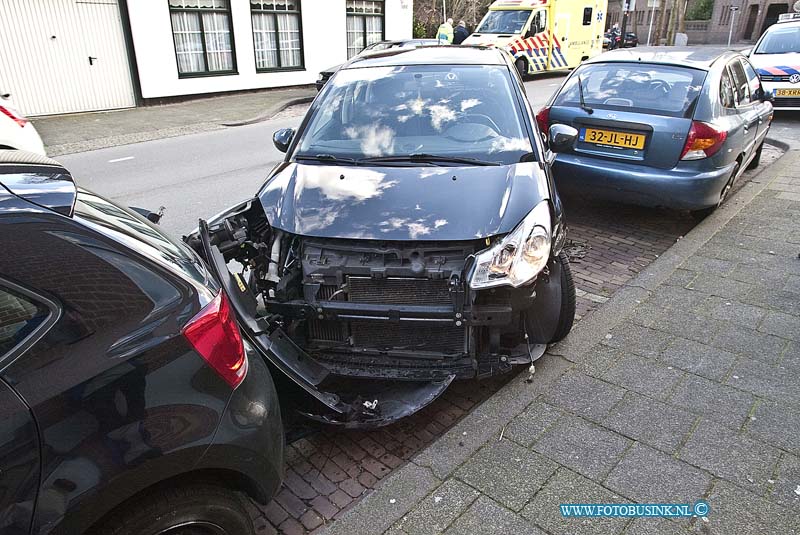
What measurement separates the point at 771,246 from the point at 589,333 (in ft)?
9.23

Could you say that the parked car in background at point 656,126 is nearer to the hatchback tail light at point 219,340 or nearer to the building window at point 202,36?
the hatchback tail light at point 219,340

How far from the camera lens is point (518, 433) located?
3.05 metres

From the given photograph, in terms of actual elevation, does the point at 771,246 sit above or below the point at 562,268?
below

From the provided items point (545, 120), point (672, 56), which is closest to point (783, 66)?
point (672, 56)

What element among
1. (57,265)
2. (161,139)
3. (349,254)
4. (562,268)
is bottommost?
(161,139)

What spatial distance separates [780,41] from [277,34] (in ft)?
44.1

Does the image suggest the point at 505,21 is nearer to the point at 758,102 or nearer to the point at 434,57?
the point at 758,102

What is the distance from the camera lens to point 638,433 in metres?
3.01

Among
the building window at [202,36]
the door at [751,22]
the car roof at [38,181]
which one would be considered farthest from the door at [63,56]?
the door at [751,22]

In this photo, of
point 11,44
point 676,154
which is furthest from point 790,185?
point 11,44

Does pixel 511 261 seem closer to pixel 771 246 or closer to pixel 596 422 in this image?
pixel 596 422

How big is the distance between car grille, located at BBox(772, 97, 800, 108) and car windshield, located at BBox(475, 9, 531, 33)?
9934 millimetres
